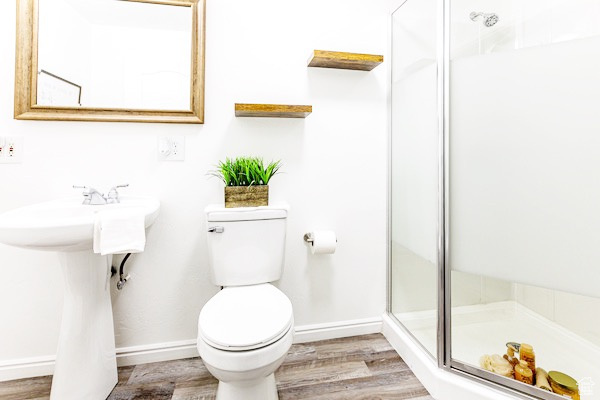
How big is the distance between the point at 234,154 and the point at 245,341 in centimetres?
93

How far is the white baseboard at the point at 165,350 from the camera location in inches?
54.2

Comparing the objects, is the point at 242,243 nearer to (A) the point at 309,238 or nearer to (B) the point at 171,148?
(A) the point at 309,238

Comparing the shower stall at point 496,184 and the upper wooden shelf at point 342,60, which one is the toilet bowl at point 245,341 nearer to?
the shower stall at point 496,184

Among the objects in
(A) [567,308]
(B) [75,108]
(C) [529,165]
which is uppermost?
(B) [75,108]

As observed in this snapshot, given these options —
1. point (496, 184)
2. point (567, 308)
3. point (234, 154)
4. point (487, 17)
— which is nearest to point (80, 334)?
point (234, 154)

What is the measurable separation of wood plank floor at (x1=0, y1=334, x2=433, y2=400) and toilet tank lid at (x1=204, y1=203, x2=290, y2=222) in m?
0.75

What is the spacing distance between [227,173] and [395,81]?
105cm

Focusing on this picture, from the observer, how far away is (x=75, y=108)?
1.38 metres

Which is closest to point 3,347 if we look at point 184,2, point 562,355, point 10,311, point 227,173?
point 10,311

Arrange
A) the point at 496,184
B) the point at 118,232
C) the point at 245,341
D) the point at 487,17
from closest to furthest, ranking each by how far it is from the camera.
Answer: the point at 245,341 → the point at 118,232 → the point at 496,184 → the point at 487,17

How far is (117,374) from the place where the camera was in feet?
4.51

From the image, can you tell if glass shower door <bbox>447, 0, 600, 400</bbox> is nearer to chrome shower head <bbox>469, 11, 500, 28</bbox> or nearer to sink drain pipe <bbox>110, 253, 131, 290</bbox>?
chrome shower head <bbox>469, 11, 500, 28</bbox>

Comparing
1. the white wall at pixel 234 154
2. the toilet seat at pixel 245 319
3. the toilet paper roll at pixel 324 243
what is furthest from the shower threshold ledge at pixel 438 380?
the toilet seat at pixel 245 319

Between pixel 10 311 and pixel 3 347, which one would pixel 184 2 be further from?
pixel 3 347
